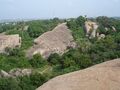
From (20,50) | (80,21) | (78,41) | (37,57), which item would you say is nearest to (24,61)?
(37,57)

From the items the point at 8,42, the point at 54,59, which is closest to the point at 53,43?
the point at 54,59

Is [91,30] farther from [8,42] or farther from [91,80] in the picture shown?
[91,80]

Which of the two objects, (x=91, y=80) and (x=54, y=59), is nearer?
(x=91, y=80)

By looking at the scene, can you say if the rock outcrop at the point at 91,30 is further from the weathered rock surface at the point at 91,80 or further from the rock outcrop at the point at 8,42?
the weathered rock surface at the point at 91,80

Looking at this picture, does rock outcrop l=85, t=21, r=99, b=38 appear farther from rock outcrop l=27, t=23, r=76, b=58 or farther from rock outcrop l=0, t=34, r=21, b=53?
rock outcrop l=0, t=34, r=21, b=53

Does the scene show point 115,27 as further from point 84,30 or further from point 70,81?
point 70,81

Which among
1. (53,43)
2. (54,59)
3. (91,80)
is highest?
(91,80)

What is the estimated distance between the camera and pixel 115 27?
1719 inches

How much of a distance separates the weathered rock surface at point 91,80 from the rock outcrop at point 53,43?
72.5 feet

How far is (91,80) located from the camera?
10.2 meters

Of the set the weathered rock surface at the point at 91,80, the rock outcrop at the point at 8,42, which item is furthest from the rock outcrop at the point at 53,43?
the weathered rock surface at the point at 91,80

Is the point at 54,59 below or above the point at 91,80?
below

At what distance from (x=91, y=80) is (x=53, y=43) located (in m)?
24.7

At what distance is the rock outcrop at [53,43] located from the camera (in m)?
33.5
